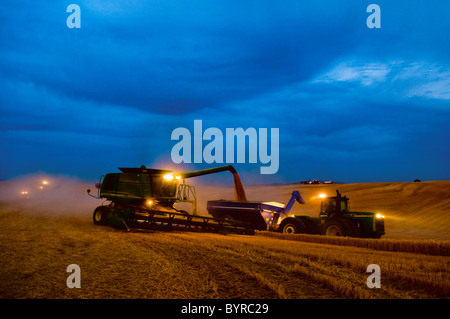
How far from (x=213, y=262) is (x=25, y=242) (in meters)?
6.47

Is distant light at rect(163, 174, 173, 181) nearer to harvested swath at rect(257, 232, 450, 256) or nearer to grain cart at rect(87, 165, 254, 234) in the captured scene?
grain cart at rect(87, 165, 254, 234)

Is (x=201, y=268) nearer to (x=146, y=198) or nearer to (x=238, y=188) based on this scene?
(x=146, y=198)

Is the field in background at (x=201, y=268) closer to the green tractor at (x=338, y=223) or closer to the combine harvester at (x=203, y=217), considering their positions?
the green tractor at (x=338, y=223)

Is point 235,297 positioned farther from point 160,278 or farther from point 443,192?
point 443,192

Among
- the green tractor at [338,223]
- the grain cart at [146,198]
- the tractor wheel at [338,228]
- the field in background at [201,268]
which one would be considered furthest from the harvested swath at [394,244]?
the grain cart at [146,198]

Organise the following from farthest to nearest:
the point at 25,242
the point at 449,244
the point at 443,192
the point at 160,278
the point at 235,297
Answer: the point at 443,192 < the point at 449,244 < the point at 25,242 < the point at 160,278 < the point at 235,297

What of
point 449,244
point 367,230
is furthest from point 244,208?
point 449,244

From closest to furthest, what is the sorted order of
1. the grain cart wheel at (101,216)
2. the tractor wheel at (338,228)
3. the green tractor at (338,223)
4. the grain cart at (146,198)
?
1. the tractor wheel at (338,228)
2. the green tractor at (338,223)
3. the grain cart at (146,198)
4. the grain cart wheel at (101,216)

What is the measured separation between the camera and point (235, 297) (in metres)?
6.68

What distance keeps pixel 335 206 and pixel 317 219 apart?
1091 millimetres

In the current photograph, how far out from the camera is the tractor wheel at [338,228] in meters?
15.9

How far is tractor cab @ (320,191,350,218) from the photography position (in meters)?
16.7

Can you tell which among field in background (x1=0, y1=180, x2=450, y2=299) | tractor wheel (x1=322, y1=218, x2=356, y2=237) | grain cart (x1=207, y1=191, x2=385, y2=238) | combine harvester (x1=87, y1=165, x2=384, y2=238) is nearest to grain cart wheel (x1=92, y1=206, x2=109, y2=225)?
combine harvester (x1=87, y1=165, x2=384, y2=238)

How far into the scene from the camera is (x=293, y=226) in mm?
17453
